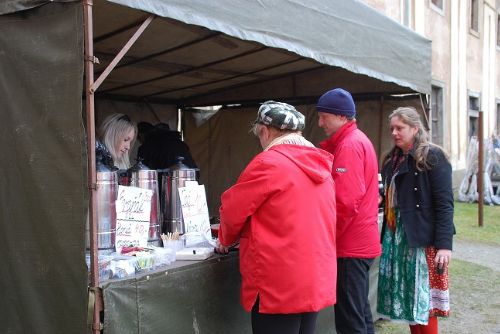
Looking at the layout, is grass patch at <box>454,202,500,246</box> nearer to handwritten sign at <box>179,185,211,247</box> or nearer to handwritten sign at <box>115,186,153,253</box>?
handwritten sign at <box>179,185,211,247</box>

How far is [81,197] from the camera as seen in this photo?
6.81 feet

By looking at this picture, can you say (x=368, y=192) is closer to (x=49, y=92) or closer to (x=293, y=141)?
(x=293, y=141)

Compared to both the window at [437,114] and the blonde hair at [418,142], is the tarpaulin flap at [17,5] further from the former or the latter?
the window at [437,114]

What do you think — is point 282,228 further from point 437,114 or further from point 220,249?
point 437,114

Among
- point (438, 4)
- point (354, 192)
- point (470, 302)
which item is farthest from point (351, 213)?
point (438, 4)

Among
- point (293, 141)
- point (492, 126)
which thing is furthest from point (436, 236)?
point (492, 126)

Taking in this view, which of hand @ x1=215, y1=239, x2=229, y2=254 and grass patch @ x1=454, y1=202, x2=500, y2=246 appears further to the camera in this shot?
grass patch @ x1=454, y1=202, x2=500, y2=246

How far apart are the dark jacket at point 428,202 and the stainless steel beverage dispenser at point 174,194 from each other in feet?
4.21

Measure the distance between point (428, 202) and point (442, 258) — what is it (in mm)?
332

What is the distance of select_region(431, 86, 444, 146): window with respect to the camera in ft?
44.8

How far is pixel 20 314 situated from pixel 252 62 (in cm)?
322

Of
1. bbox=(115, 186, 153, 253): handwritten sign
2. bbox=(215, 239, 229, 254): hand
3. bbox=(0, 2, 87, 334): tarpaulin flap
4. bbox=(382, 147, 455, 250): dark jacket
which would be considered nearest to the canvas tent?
bbox=(0, 2, 87, 334): tarpaulin flap

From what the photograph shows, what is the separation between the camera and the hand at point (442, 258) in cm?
305

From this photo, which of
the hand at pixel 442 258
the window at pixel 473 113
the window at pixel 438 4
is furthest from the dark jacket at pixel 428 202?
the window at pixel 473 113
